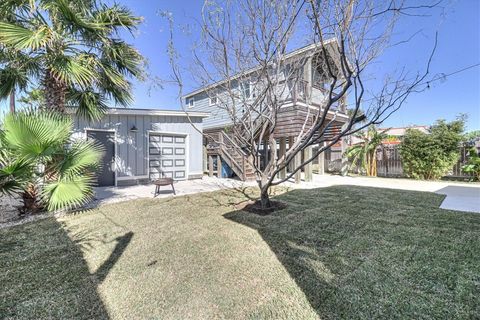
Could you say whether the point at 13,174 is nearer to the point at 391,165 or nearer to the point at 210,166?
the point at 210,166

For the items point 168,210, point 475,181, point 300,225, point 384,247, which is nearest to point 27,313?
point 168,210

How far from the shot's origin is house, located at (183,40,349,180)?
18.2 feet

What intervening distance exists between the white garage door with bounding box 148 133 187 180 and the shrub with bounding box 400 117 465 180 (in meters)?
10.2

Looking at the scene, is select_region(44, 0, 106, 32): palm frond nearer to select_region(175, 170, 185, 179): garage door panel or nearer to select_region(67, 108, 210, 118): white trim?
select_region(67, 108, 210, 118): white trim

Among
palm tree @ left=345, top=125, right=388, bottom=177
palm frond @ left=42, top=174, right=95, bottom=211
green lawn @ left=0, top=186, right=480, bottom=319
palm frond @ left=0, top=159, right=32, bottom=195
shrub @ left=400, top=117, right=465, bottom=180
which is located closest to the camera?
green lawn @ left=0, top=186, right=480, bottom=319

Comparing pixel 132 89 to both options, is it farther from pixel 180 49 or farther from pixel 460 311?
pixel 460 311

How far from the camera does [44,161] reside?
4.41 m

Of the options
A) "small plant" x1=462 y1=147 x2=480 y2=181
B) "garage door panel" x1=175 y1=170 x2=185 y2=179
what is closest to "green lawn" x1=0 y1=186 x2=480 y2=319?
"garage door panel" x1=175 y1=170 x2=185 y2=179

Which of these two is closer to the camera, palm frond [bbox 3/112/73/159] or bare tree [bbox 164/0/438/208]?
bare tree [bbox 164/0/438/208]

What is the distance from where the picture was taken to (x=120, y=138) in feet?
28.4

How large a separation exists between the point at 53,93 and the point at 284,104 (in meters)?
6.89

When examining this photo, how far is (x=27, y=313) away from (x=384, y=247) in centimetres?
398

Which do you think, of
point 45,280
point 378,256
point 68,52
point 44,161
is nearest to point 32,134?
point 44,161

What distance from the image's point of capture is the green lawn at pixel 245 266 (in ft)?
6.68
